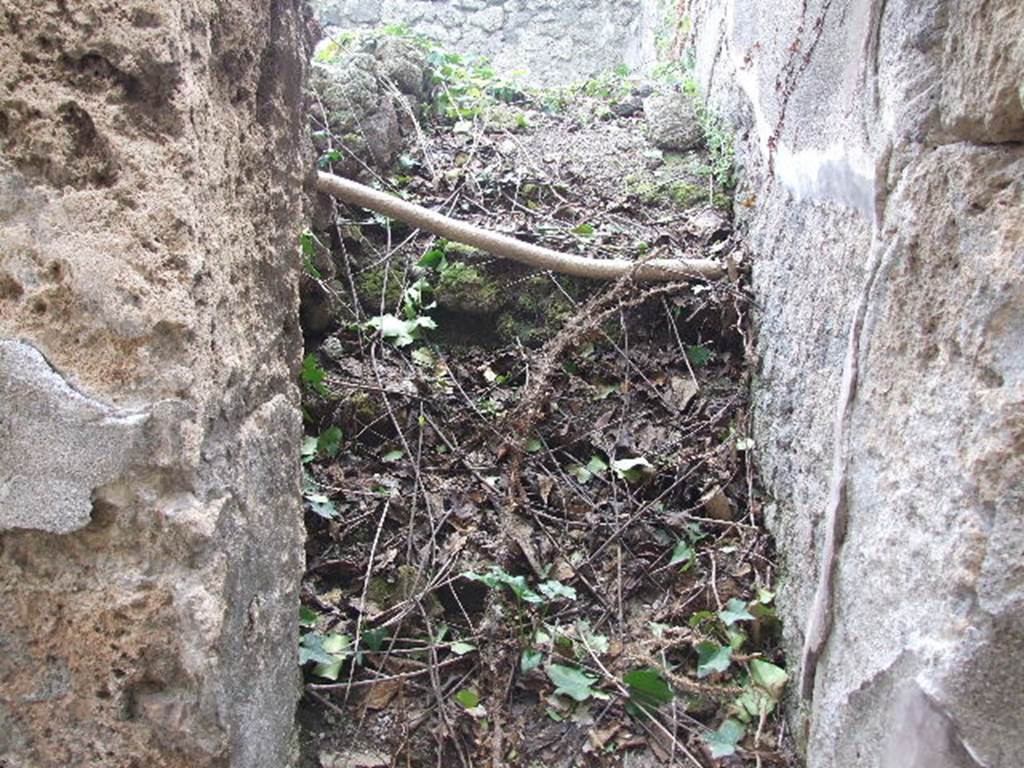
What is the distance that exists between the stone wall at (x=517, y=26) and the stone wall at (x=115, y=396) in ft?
20.0

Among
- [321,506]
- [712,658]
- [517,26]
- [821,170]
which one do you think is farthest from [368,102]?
[517,26]

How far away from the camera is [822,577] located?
4.87ft

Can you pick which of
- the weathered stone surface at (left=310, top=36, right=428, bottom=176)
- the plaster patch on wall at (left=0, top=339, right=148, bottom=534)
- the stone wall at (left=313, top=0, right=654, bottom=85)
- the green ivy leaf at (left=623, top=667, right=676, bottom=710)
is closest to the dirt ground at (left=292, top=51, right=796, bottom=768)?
the green ivy leaf at (left=623, top=667, right=676, bottom=710)

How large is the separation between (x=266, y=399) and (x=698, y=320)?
1.54 m

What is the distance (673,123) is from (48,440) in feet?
10.1

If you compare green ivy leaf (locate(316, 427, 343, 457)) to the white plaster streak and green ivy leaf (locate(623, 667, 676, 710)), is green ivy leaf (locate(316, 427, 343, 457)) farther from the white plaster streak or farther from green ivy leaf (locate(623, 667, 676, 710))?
the white plaster streak

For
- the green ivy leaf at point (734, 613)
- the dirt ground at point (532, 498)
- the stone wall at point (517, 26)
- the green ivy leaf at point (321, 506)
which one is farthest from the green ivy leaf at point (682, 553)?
the stone wall at point (517, 26)

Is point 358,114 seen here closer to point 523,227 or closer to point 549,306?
point 523,227

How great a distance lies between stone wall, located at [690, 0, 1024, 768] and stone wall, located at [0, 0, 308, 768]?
0.91 m

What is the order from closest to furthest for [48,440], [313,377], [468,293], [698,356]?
[48,440] < [313,377] < [698,356] < [468,293]

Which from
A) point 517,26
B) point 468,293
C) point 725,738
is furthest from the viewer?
point 517,26

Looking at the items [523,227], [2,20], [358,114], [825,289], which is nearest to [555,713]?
[825,289]

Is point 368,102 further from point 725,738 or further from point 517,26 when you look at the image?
point 517,26

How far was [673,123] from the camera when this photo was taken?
3604 mm
